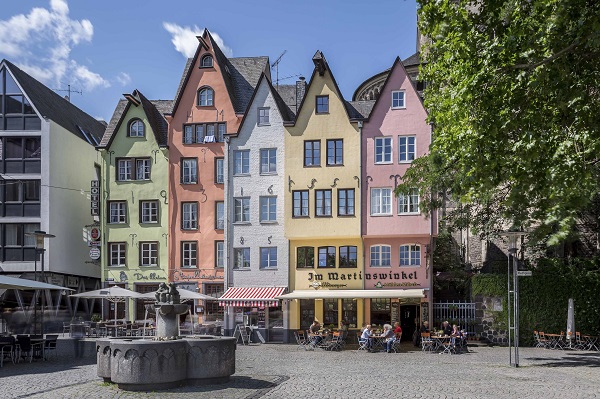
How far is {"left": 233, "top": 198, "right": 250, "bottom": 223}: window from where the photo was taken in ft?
132

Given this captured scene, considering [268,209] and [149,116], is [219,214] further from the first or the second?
[149,116]

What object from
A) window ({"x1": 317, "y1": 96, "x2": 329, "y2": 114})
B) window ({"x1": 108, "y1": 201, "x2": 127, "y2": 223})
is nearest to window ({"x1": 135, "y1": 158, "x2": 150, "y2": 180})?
window ({"x1": 108, "y1": 201, "x2": 127, "y2": 223})

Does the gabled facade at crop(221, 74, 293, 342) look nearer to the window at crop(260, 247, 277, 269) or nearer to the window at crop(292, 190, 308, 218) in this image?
the window at crop(260, 247, 277, 269)

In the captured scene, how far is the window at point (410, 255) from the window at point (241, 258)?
7.89m

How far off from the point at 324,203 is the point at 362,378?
62.3 ft

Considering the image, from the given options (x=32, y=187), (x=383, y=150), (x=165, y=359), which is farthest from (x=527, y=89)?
(x=32, y=187)

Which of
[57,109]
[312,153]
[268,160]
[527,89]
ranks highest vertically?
[57,109]

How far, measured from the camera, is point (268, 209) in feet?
131

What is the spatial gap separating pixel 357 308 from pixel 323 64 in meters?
12.1

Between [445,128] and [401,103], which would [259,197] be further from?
[445,128]

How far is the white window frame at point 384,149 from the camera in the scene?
125 feet

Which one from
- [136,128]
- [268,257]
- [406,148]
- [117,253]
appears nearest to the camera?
[406,148]

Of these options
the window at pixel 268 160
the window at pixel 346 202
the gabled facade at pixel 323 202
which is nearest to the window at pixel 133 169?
the window at pixel 268 160

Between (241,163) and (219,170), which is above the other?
(241,163)
